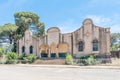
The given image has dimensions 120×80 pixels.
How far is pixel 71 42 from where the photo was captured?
37.2 metres

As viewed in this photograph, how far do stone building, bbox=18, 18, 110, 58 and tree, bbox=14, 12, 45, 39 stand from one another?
6.55 meters

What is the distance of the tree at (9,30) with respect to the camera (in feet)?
164

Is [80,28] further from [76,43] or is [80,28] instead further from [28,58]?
[28,58]

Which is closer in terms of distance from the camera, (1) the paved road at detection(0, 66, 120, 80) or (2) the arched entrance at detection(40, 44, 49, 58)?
(1) the paved road at detection(0, 66, 120, 80)

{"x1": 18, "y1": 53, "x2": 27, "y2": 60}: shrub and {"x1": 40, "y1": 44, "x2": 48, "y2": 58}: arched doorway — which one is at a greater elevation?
{"x1": 40, "y1": 44, "x2": 48, "y2": 58}: arched doorway

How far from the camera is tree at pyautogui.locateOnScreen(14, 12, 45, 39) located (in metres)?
50.4

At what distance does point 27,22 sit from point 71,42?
1839cm

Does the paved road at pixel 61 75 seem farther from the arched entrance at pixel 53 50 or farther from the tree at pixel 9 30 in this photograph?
the tree at pixel 9 30

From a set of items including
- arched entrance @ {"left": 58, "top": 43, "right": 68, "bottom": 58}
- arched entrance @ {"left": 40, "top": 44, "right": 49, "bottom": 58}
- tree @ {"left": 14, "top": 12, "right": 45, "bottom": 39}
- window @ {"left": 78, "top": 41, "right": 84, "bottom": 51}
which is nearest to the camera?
window @ {"left": 78, "top": 41, "right": 84, "bottom": 51}

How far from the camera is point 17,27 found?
50469 millimetres

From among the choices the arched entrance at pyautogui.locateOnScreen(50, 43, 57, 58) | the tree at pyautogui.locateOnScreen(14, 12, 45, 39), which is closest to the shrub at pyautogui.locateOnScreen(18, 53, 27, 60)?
the arched entrance at pyautogui.locateOnScreen(50, 43, 57, 58)

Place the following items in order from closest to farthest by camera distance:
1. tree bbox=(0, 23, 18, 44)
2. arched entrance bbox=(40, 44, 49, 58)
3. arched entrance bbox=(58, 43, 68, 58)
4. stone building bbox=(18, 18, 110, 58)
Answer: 1. stone building bbox=(18, 18, 110, 58)
2. arched entrance bbox=(58, 43, 68, 58)
3. arched entrance bbox=(40, 44, 49, 58)
4. tree bbox=(0, 23, 18, 44)

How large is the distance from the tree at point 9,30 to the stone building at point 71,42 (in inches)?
265

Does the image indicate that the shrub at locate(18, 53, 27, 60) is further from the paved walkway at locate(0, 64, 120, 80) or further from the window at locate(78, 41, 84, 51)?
the paved walkway at locate(0, 64, 120, 80)
